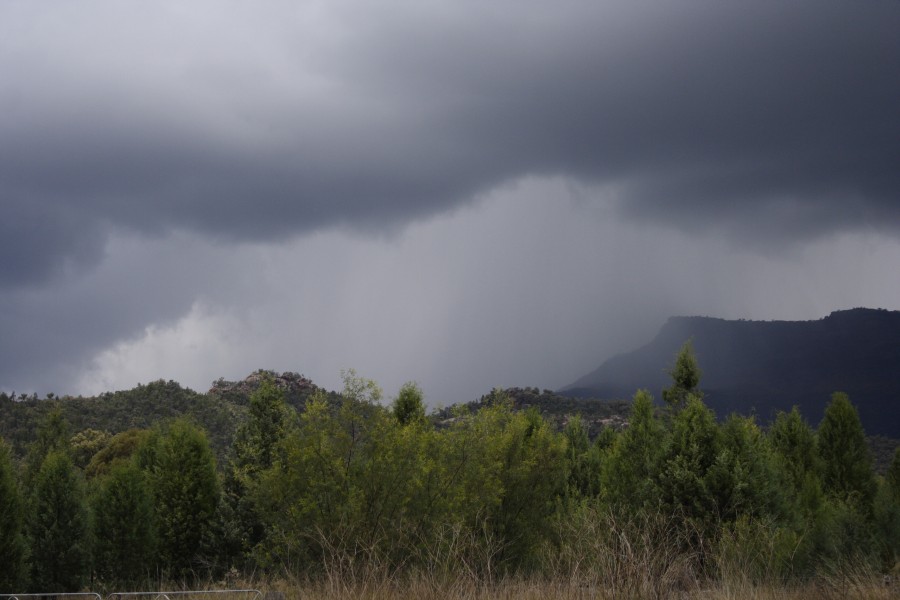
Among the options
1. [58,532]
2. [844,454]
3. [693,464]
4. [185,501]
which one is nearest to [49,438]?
[185,501]

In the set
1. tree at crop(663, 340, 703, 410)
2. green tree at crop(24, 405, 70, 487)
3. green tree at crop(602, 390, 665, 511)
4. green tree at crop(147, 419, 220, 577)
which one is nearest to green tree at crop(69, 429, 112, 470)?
green tree at crop(24, 405, 70, 487)

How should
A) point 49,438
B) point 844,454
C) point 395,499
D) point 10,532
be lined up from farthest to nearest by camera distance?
point 49,438 → point 844,454 → point 10,532 → point 395,499

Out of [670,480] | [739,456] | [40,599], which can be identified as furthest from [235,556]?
[739,456]

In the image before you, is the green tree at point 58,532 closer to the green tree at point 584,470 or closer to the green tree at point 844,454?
the green tree at point 584,470

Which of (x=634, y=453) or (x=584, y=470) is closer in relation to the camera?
(x=634, y=453)

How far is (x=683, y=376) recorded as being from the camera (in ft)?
85.7

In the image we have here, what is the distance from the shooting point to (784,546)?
12875 millimetres

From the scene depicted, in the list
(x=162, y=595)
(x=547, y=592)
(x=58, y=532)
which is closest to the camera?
(x=547, y=592)

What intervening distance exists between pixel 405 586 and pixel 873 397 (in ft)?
449

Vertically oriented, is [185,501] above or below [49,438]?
below

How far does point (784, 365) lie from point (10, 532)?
150 metres

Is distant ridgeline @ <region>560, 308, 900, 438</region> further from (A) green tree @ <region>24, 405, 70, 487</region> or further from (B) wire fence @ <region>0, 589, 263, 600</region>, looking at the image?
(B) wire fence @ <region>0, 589, 263, 600</region>

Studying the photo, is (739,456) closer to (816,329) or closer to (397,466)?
(397,466)

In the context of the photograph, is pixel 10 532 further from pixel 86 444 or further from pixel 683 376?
pixel 86 444
